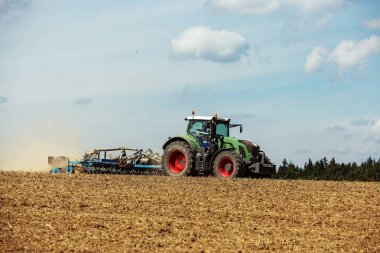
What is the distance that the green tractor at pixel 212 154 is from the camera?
923 inches

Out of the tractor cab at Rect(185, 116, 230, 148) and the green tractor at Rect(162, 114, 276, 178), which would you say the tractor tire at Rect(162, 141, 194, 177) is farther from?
the tractor cab at Rect(185, 116, 230, 148)

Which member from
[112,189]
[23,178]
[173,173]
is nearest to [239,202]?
[112,189]

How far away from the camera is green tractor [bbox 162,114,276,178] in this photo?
23.5 metres

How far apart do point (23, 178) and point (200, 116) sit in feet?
25.9

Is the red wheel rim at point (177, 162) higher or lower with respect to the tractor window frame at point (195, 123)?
lower

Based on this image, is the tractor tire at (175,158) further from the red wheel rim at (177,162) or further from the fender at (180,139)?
the fender at (180,139)

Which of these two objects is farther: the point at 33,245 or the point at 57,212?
the point at 57,212

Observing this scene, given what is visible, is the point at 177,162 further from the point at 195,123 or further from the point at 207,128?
the point at 207,128

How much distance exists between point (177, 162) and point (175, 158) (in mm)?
177

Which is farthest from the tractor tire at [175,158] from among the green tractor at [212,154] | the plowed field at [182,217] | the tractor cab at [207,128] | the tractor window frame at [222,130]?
the plowed field at [182,217]

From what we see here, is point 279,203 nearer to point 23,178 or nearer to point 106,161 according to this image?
point 23,178

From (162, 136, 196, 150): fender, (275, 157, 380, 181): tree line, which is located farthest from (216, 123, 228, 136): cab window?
(275, 157, 380, 181): tree line

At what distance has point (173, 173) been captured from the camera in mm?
25000

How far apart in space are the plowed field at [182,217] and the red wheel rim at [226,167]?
4.09m
